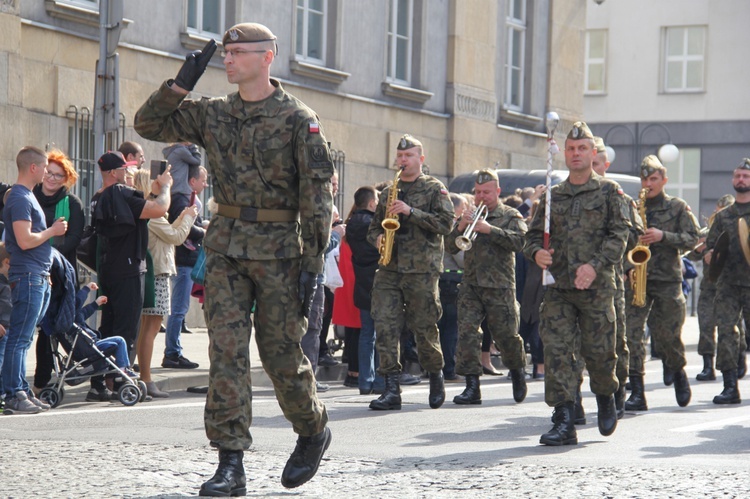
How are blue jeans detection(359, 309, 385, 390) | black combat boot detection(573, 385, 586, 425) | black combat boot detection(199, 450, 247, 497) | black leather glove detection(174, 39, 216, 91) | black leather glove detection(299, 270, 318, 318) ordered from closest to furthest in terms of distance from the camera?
black combat boot detection(199, 450, 247, 497)
black leather glove detection(174, 39, 216, 91)
black leather glove detection(299, 270, 318, 318)
black combat boot detection(573, 385, 586, 425)
blue jeans detection(359, 309, 385, 390)

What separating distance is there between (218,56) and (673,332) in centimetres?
958

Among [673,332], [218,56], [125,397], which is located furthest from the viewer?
[218,56]

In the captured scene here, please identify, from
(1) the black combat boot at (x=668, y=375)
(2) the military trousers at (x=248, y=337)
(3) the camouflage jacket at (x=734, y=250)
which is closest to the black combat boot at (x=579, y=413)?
(1) the black combat boot at (x=668, y=375)

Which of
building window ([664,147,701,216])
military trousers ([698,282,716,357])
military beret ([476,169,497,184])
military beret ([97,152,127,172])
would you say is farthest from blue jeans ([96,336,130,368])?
building window ([664,147,701,216])

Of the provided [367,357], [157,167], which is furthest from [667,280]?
[157,167]

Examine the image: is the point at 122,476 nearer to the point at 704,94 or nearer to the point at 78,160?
the point at 78,160

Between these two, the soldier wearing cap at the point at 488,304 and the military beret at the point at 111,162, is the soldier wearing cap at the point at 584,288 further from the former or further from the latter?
the military beret at the point at 111,162

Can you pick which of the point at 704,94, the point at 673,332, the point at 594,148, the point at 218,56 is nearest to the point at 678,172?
the point at 704,94

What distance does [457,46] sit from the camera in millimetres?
25422

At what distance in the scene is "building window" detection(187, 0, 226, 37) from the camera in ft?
65.6

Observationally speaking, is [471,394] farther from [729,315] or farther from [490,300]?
[729,315]

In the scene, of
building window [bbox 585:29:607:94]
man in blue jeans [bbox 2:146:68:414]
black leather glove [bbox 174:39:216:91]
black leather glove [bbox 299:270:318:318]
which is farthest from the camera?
building window [bbox 585:29:607:94]

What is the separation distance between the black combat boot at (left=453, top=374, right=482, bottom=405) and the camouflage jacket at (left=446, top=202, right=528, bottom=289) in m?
0.78

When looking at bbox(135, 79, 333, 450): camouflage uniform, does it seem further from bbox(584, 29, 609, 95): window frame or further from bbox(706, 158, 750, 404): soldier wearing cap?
bbox(584, 29, 609, 95): window frame
